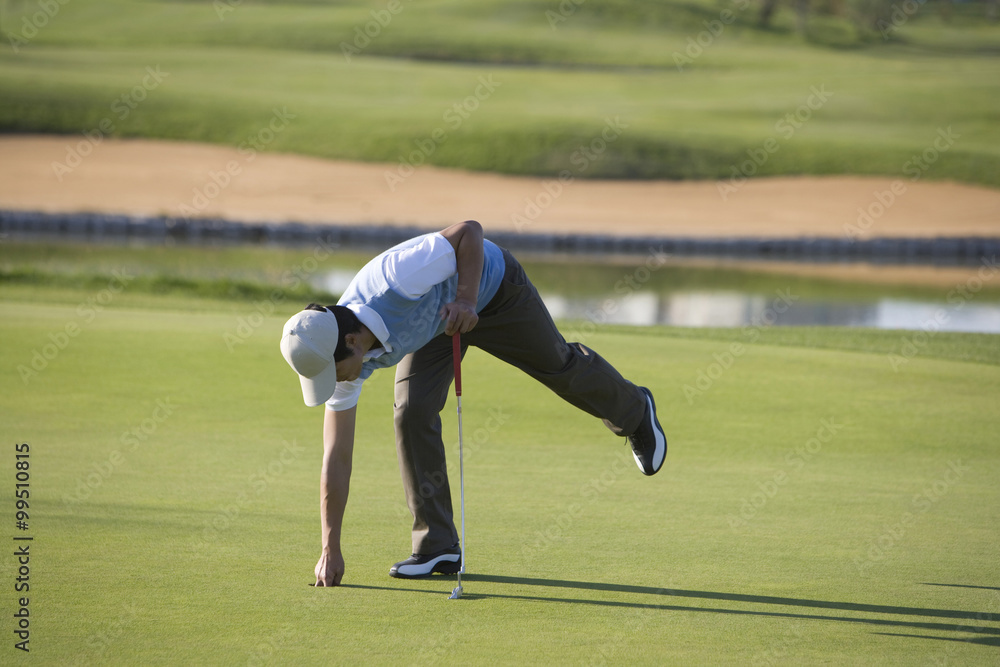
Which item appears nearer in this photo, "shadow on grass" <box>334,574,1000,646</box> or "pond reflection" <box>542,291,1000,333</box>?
"shadow on grass" <box>334,574,1000,646</box>

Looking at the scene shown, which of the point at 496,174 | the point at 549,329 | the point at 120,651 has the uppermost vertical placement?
the point at 549,329

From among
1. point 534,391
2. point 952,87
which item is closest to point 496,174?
point 952,87

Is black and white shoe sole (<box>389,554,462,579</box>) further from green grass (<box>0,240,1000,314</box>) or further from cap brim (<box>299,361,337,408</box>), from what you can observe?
green grass (<box>0,240,1000,314</box>)

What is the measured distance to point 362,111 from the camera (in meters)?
35.7

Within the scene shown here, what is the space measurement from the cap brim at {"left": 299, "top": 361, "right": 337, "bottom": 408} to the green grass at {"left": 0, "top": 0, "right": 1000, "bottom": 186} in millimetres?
27681

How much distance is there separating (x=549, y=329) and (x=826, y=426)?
2622 mm

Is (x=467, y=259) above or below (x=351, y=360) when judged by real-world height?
above

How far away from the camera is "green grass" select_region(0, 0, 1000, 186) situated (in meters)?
31.8

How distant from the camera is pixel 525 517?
4.55 meters

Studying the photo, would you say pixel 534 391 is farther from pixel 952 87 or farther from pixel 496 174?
pixel 952 87

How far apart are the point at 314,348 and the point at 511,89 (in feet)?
126

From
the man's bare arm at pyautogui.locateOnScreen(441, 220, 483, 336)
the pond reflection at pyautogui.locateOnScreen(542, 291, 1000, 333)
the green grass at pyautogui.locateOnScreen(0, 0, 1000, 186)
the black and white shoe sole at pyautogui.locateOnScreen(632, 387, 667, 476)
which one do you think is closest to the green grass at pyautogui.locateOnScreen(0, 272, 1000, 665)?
the black and white shoe sole at pyautogui.locateOnScreen(632, 387, 667, 476)

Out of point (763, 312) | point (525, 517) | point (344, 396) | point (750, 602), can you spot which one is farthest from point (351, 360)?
point (763, 312)

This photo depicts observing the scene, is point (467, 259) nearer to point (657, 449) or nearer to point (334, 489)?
point (334, 489)
